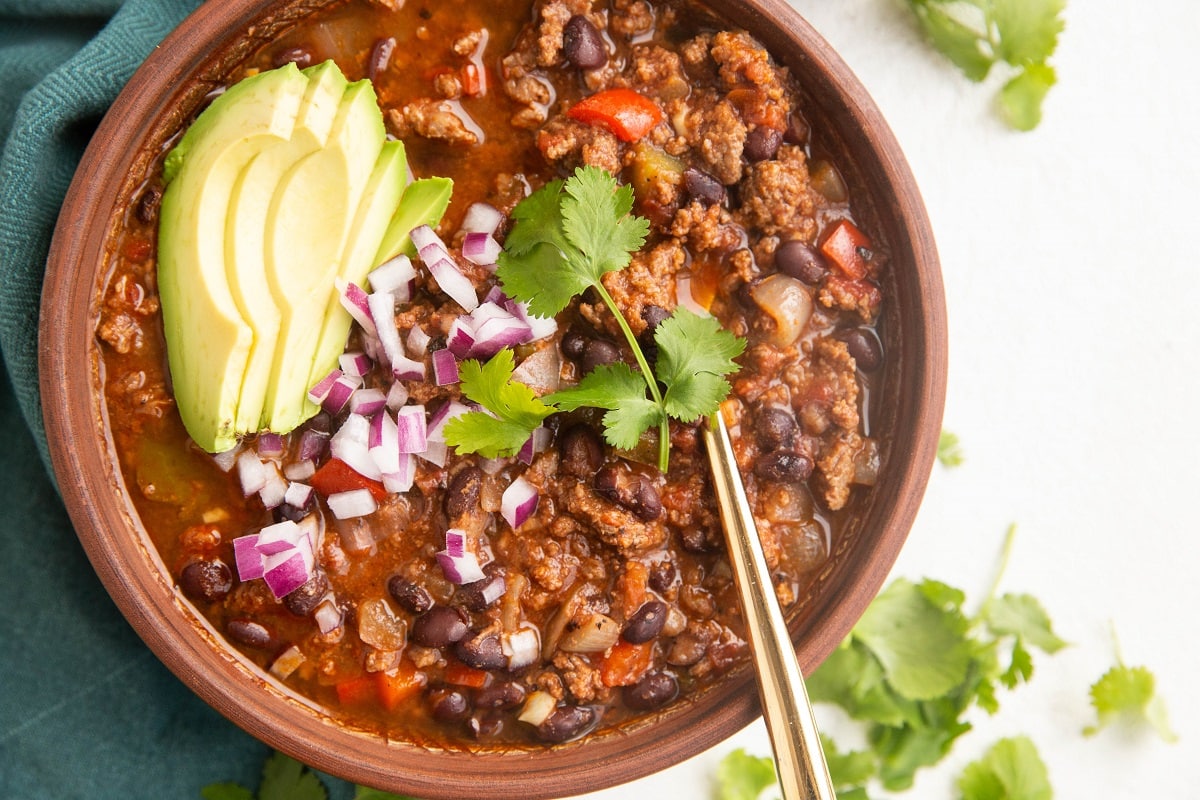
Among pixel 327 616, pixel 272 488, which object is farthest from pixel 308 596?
pixel 272 488

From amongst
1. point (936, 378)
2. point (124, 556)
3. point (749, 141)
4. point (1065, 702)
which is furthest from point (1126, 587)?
point (124, 556)

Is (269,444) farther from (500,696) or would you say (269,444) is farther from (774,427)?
(774,427)

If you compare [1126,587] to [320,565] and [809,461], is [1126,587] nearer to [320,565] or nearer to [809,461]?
[809,461]

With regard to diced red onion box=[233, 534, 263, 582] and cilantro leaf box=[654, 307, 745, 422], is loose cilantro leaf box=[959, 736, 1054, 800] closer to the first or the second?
cilantro leaf box=[654, 307, 745, 422]

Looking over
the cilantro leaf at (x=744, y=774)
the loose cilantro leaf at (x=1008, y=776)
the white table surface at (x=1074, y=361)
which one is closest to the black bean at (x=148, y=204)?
the white table surface at (x=1074, y=361)

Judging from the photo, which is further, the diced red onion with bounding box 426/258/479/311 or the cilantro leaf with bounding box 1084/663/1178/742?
the cilantro leaf with bounding box 1084/663/1178/742

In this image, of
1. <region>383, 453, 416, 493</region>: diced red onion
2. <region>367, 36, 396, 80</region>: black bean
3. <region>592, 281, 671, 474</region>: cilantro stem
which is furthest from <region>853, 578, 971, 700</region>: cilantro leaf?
<region>367, 36, 396, 80</region>: black bean
